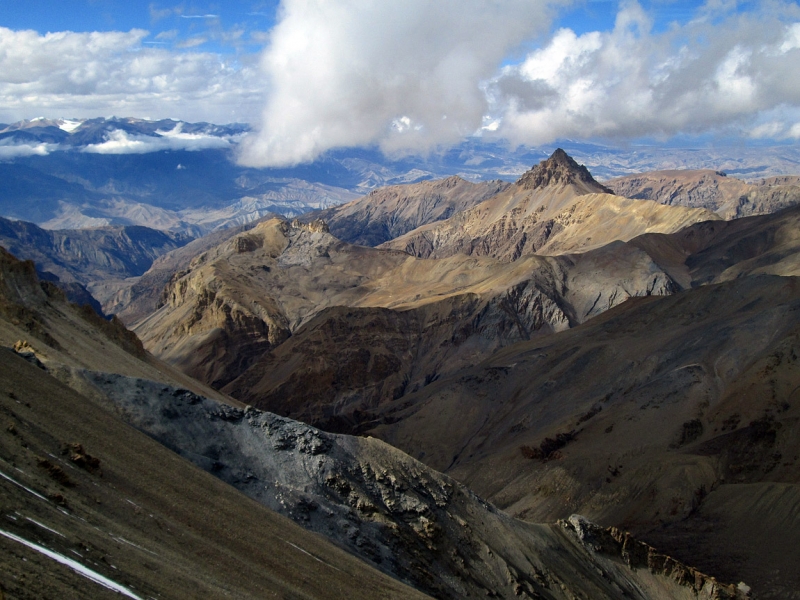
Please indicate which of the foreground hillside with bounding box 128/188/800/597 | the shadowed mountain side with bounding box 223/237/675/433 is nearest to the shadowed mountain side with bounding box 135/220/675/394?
the shadowed mountain side with bounding box 223/237/675/433

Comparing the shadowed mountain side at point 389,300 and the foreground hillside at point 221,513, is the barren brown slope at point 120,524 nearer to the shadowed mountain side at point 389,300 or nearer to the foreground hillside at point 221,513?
the foreground hillside at point 221,513

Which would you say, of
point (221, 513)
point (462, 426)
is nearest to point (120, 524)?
point (221, 513)

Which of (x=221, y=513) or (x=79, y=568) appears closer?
(x=79, y=568)

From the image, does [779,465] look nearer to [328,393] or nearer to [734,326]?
[734,326]

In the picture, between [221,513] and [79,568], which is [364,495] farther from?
[79,568]

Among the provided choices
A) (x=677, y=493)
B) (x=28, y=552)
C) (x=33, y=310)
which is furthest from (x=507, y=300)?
(x=28, y=552)

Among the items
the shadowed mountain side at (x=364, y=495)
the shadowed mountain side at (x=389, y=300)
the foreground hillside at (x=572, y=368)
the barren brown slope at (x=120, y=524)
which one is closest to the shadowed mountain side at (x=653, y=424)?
the foreground hillside at (x=572, y=368)
